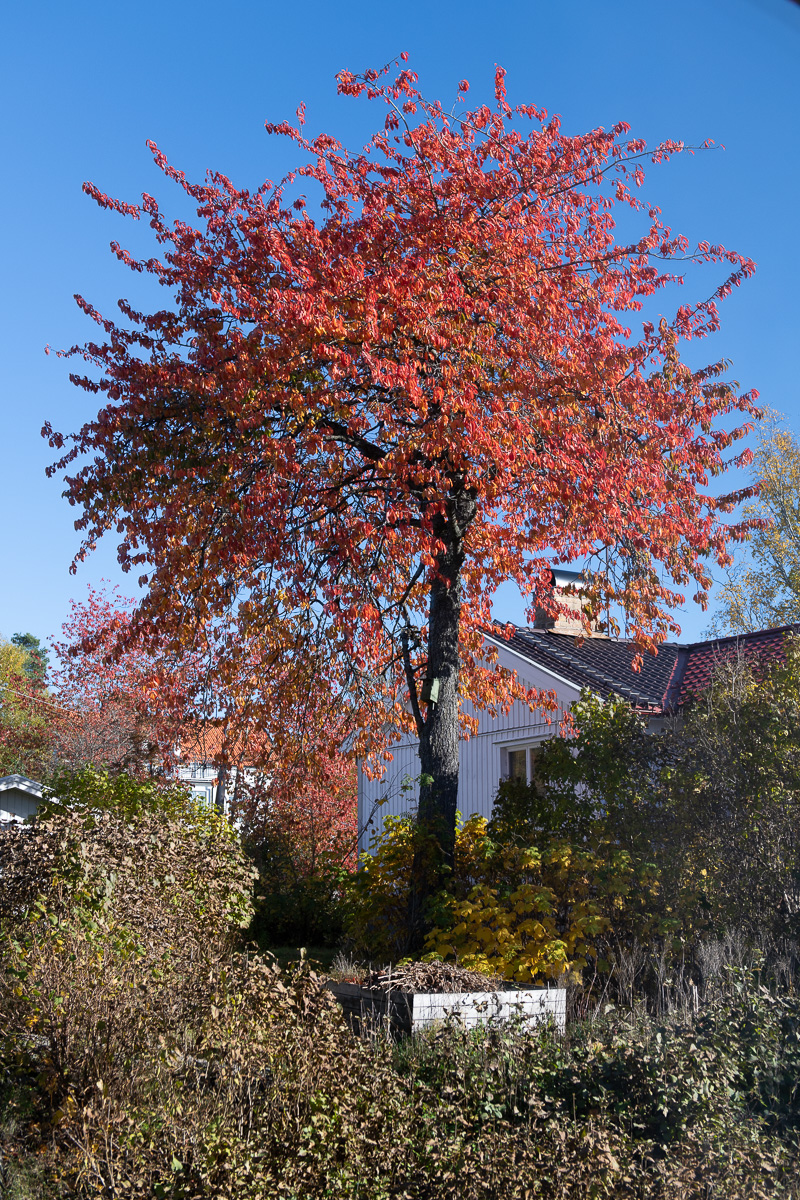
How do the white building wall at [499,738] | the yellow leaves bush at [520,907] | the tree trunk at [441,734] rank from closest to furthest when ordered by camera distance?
the yellow leaves bush at [520,907], the tree trunk at [441,734], the white building wall at [499,738]

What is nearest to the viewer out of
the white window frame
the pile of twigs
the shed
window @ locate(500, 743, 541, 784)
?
the pile of twigs

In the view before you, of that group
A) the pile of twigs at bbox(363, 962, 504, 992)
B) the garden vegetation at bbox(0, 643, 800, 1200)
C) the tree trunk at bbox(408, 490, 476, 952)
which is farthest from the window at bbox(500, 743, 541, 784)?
Result: the pile of twigs at bbox(363, 962, 504, 992)

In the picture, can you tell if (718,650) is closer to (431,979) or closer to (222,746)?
(222,746)

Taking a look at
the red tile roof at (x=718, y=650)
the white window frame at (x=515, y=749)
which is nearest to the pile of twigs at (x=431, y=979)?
the red tile roof at (x=718, y=650)

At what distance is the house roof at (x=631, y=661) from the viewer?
14078mm

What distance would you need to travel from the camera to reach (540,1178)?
4117mm

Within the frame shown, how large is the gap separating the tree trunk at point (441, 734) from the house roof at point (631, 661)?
2993 mm

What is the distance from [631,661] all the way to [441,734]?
722 centimetres

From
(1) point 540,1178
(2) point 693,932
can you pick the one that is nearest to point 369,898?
(2) point 693,932

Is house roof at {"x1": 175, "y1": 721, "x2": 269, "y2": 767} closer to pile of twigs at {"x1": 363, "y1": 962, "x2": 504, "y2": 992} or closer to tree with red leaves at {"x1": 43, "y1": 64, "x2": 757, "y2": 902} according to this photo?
tree with red leaves at {"x1": 43, "y1": 64, "x2": 757, "y2": 902}

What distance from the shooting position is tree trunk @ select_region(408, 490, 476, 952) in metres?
9.62

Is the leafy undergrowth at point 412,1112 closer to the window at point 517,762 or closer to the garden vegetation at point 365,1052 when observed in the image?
the garden vegetation at point 365,1052

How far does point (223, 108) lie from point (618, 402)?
5.33 metres

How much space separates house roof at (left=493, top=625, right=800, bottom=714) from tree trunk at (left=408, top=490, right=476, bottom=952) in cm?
299
